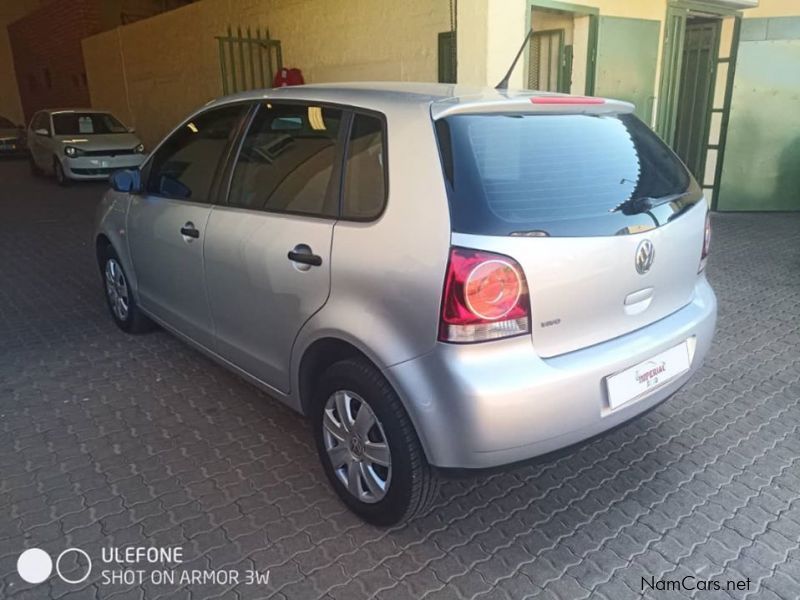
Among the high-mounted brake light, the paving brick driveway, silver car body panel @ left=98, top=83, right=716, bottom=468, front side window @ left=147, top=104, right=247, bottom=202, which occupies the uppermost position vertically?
the high-mounted brake light

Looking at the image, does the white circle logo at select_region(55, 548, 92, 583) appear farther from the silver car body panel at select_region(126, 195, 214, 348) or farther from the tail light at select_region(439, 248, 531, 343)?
the tail light at select_region(439, 248, 531, 343)

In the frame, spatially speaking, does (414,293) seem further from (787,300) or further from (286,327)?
(787,300)

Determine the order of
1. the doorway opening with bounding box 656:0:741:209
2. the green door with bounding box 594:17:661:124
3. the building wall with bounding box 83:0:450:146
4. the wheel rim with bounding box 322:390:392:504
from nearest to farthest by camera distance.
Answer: the wheel rim with bounding box 322:390:392:504, the green door with bounding box 594:17:661:124, the building wall with bounding box 83:0:450:146, the doorway opening with bounding box 656:0:741:209

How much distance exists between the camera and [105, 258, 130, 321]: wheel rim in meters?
4.43

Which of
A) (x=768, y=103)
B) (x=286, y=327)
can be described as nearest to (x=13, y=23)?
(x=768, y=103)

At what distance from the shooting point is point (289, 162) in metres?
2.85

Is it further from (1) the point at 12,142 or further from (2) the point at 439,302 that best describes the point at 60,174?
(2) the point at 439,302

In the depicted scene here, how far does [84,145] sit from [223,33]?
3.61 meters

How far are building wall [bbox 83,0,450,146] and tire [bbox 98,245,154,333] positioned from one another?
4.13 m

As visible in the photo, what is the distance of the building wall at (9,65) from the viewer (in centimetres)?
2506

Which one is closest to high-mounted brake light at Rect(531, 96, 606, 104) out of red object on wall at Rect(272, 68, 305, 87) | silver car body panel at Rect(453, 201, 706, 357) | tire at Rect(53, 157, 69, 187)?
silver car body panel at Rect(453, 201, 706, 357)

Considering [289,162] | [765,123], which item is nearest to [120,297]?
[289,162]

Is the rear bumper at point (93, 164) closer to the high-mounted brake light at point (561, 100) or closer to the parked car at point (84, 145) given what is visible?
the parked car at point (84, 145)

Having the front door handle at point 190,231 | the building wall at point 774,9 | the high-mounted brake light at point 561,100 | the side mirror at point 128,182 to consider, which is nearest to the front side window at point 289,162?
the front door handle at point 190,231
